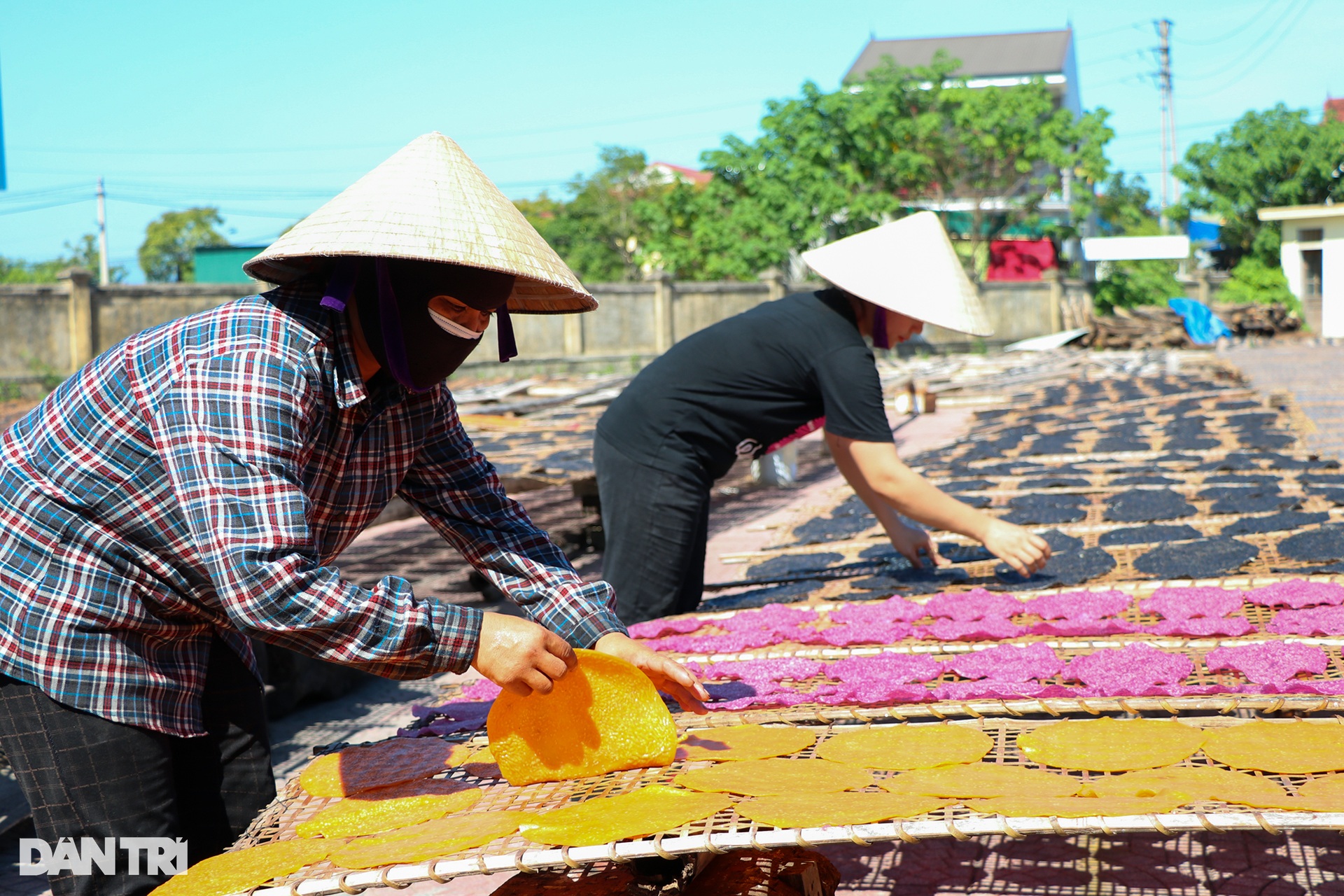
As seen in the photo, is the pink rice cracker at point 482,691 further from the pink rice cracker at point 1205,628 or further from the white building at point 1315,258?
the white building at point 1315,258

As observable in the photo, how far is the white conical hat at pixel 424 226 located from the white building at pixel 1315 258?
25.8 metres

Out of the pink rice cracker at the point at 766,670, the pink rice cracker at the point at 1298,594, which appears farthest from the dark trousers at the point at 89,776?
the pink rice cracker at the point at 1298,594

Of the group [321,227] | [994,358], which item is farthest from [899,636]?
[994,358]

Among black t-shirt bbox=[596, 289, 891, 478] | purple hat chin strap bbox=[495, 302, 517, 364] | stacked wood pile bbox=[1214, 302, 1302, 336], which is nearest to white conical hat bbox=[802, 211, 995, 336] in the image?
black t-shirt bbox=[596, 289, 891, 478]

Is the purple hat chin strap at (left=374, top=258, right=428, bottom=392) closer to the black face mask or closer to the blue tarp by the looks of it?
the black face mask

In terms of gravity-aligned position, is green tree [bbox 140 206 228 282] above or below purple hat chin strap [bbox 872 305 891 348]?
above

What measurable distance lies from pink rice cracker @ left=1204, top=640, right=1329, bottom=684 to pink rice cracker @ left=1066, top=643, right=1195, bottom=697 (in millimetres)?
56

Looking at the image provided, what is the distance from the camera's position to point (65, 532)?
1.51m

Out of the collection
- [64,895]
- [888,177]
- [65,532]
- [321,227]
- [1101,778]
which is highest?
[888,177]

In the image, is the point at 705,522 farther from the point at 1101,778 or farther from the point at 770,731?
the point at 1101,778

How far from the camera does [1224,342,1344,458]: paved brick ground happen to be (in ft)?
18.9

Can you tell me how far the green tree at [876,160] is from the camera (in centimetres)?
2272

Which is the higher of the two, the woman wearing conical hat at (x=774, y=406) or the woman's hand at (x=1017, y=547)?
the woman wearing conical hat at (x=774, y=406)

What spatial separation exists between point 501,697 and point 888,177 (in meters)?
22.7
